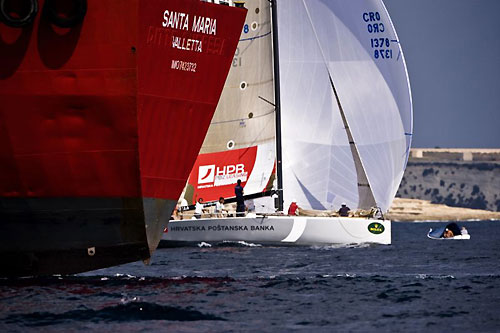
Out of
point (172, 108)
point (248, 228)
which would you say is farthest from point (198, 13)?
point (248, 228)

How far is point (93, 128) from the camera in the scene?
2233 cm

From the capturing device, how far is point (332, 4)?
44188 millimetres

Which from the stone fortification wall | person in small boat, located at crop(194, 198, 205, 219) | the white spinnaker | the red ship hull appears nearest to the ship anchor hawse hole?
the red ship hull

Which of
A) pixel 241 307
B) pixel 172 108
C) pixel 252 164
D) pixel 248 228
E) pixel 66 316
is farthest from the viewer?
pixel 252 164

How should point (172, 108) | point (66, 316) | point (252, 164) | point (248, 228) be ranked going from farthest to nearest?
point (252, 164) < point (248, 228) < point (172, 108) < point (66, 316)

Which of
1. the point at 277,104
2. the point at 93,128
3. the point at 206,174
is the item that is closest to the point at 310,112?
the point at 277,104

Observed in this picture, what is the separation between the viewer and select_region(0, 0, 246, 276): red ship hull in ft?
72.1

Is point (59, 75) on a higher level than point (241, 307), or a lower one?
higher

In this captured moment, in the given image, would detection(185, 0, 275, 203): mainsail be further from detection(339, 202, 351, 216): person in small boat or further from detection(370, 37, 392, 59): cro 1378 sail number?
detection(370, 37, 392, 59): cro 1378 sail number

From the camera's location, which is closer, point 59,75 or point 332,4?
point 59,75

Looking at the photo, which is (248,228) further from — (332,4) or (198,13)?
(198,13)

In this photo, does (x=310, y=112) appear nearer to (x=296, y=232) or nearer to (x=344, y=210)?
(x=344, y=210)

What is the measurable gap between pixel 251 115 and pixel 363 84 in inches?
173

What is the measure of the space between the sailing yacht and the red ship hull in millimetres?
18957
